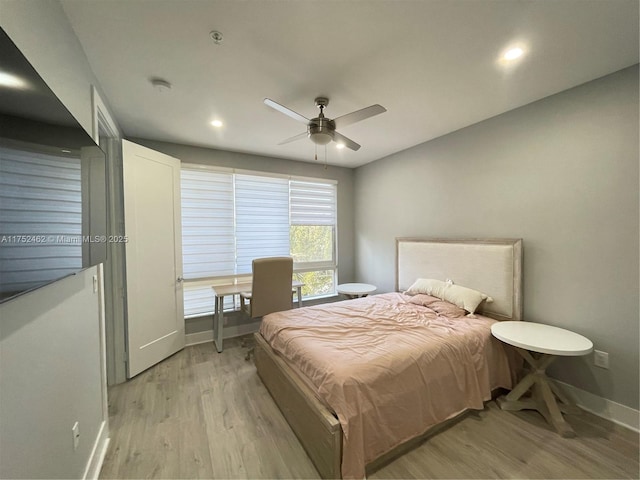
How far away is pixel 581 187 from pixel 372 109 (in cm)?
186

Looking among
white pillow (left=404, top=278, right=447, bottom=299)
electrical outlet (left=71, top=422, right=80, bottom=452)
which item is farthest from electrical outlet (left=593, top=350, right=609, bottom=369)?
electrical outlet (left=71, top=422, right=80, bottom=452)

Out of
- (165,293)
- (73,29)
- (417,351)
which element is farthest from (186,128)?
(417,351)

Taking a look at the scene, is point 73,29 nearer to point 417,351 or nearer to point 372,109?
point 372,109

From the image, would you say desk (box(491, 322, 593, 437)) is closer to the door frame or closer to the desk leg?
the desk leg

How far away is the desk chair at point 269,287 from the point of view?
2.99 metres

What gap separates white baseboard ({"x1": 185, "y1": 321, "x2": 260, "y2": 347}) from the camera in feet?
11.4

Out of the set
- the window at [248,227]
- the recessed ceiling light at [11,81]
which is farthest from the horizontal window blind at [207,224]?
the recessed ceiling light at [11,81]

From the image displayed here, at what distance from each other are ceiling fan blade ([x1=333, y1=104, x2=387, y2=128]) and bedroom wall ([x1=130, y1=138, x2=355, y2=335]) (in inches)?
81.4

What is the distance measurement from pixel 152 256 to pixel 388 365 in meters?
2.67

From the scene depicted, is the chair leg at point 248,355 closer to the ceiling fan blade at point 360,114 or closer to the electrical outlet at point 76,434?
the electrical outlet at point 76,434

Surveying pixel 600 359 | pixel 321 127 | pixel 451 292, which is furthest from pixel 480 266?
pixel 321 127

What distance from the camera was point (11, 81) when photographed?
0.70m

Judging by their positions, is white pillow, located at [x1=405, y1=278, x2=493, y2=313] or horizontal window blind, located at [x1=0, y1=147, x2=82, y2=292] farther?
white pillow, located at [x1=405, y1=278, x2=493, y2=313]

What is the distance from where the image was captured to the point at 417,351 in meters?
1.82
